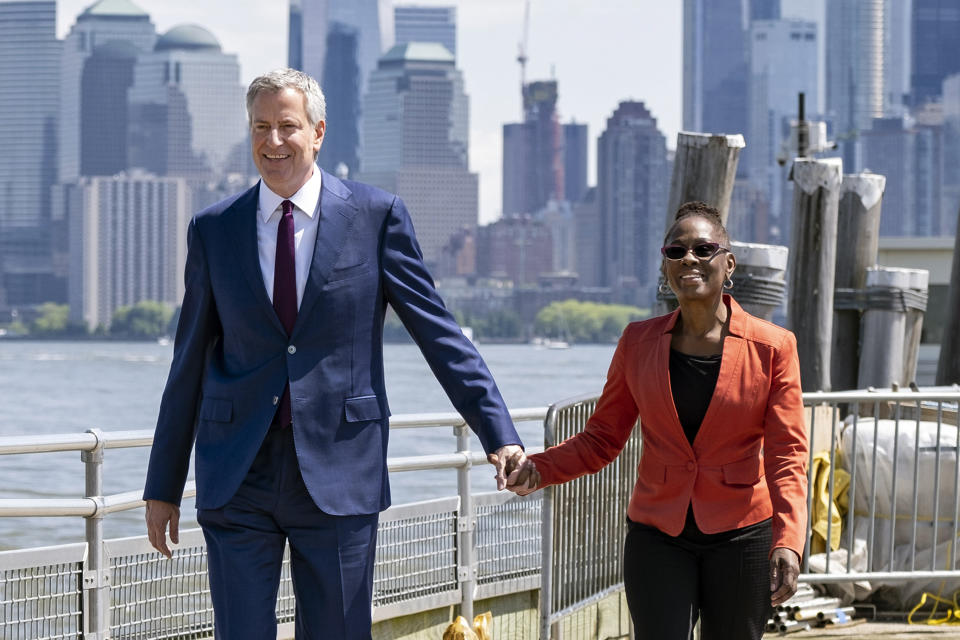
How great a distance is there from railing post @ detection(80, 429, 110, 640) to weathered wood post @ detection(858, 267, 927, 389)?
267 inches

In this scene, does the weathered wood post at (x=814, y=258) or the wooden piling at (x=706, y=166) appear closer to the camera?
the wooden piling at (x=706, y=166)

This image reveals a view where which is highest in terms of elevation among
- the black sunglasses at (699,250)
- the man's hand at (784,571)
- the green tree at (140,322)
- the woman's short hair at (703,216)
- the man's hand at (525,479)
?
the woman's short hair at (703,216)

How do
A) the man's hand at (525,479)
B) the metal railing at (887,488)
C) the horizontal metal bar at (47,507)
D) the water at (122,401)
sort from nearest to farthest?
the man's hand at (525,479) < the horizontal metal bar at (47,507) < the metal railing at (887,488) < the water at (122,401)

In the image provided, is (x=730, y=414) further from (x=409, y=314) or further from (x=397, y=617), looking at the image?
(x=397, y=617)

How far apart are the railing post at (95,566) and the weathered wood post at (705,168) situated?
322cm

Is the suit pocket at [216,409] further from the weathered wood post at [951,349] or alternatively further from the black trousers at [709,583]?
the weathered wood post at [951,349]

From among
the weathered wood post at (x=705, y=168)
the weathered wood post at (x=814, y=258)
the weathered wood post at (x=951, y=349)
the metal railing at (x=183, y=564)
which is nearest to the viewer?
the metal railing at (x=183, y=564)

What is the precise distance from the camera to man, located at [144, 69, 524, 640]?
349 cm

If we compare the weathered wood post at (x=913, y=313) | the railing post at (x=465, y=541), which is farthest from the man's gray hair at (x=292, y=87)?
the weathered wood post at (x=913, y=313)

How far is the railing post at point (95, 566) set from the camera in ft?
16.0

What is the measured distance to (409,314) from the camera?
364cm

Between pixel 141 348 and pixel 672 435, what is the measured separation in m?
162

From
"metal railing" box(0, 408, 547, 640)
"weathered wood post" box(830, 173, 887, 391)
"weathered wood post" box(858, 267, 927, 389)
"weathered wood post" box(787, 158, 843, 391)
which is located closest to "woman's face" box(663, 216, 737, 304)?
"metal railing" box(0, 408, 547, 640)

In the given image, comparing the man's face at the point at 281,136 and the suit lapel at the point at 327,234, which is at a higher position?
the man's face at the point at 281,136
